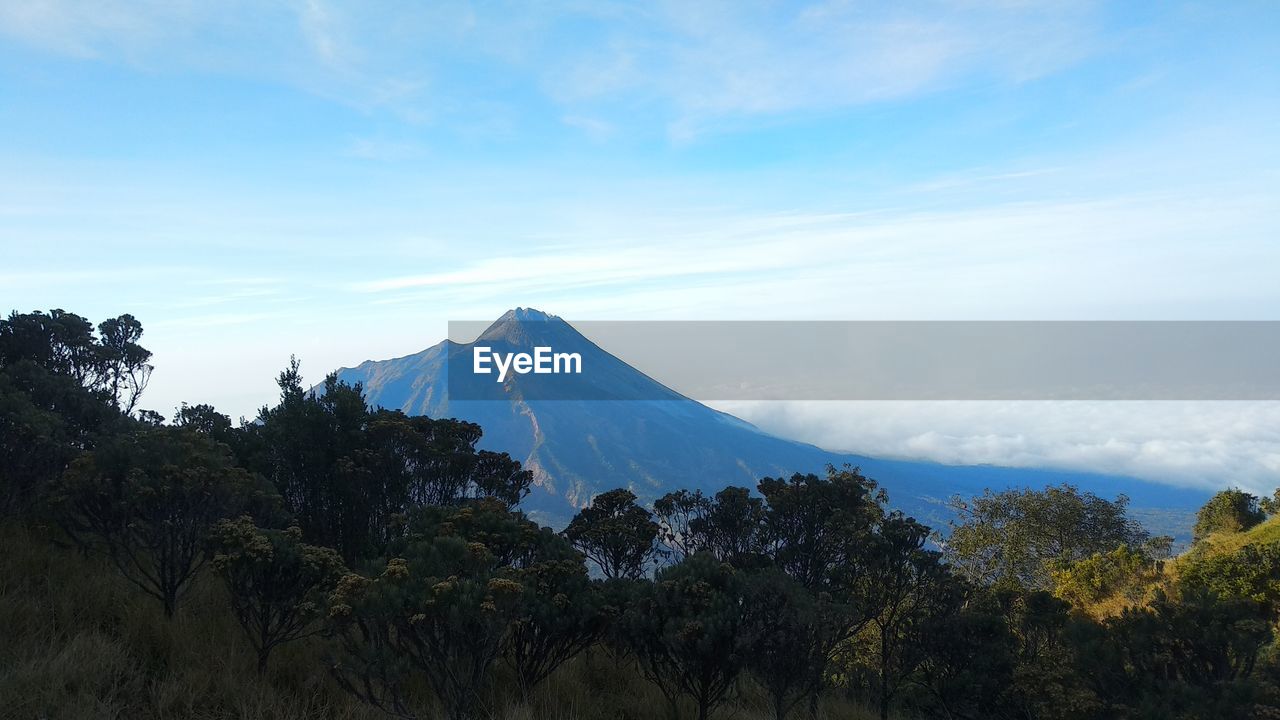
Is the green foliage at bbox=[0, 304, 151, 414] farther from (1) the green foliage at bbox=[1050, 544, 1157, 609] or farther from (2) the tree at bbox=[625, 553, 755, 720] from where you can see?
(1) the green foliage at bbox=[1050, 544, 1157, 609]

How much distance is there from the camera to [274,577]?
32.7ft

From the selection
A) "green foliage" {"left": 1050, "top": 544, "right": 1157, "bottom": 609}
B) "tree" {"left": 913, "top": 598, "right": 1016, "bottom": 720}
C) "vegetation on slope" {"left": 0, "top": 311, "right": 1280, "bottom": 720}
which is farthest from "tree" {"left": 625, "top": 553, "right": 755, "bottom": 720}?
"green foliage" {"left": 1050, "top": 544, "right": 1157, "bottom": 609}

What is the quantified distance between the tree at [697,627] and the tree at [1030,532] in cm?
3052

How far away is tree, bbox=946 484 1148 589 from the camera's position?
3662 cm

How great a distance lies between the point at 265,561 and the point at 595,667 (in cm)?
614

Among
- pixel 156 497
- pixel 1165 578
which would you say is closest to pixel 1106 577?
pixel 1165 578

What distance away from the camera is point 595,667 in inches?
505

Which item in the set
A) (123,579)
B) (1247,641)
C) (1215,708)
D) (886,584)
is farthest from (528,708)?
(1247,641)

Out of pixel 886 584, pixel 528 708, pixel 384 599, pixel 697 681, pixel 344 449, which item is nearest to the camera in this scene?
pixel 384 599

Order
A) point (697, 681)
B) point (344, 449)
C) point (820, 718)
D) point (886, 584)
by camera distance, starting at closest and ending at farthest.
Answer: point (697, 681) → point (820, 718) → point (886, 584) → point (344, 449)

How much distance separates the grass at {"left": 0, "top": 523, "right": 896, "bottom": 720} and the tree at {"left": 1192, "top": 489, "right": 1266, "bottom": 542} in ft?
102

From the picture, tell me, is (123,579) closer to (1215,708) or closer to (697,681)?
(697,681)

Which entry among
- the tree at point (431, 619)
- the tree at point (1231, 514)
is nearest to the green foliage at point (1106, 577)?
the tree at point (1231, 514)

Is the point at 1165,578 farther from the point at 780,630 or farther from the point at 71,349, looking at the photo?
the point at 71,349
